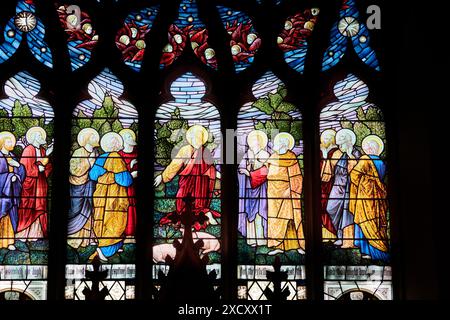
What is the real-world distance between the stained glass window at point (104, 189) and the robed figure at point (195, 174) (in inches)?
17.7

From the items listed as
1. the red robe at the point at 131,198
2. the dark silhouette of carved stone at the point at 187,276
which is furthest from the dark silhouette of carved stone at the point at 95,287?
the red robe at the point at 131,198

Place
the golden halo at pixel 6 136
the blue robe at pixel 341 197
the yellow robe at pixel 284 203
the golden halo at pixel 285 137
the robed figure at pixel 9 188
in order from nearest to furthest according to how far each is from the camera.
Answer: the robed figure at pixel 9 188
the yellow robe at pixel 284 203
the blue robe at pixel 341 197
the golden halo at pixel 6 136
the golden halo at pixel 285 137

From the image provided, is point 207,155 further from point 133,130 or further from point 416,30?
point 416,30

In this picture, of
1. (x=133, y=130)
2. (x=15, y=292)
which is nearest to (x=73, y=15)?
(x=133, y=130)

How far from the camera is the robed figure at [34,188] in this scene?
10695 millimetres

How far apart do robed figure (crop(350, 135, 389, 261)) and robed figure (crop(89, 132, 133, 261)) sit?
2.61 m

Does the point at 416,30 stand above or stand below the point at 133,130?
above

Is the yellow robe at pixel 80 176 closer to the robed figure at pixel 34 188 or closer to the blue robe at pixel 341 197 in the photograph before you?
the robed figure at pixel 34 188

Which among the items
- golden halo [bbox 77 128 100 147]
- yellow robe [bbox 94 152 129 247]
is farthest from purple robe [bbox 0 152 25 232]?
yellow robe [bbox 94 152 129 247]

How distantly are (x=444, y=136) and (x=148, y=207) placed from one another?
334cm

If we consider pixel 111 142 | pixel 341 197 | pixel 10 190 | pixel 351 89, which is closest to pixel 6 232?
pixel 10 190

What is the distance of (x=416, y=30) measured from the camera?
1086 cm

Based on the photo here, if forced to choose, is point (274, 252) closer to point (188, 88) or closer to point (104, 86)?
point (188, 88)

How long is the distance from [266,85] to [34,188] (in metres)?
2.97
